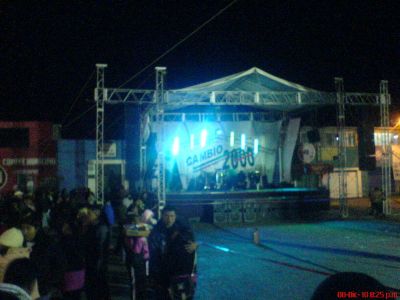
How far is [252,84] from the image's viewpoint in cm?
2022

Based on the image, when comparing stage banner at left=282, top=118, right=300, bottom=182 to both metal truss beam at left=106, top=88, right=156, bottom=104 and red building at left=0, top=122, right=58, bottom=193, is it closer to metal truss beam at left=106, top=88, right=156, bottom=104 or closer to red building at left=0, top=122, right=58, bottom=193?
metal truss beam at left=106, top=88, right=156, bottom=104

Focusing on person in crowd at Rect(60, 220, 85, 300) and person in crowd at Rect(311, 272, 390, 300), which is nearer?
person in crowd at Rect(311, 272, 390, 300)

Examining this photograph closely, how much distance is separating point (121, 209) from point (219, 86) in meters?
10.1

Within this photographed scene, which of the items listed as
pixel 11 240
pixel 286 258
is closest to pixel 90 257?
pixel 11 240

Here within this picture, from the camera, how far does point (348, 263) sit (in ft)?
34.0

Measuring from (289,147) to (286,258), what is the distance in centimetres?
1401

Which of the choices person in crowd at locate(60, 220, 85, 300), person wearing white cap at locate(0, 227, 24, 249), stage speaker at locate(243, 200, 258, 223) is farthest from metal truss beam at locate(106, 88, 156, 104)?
person wearing white cap at locate(0, 227, 24, 249)

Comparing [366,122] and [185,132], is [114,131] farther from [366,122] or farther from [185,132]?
[366,122]

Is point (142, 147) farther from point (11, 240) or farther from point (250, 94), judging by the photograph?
point (11, 240)

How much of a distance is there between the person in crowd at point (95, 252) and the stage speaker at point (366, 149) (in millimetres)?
28674

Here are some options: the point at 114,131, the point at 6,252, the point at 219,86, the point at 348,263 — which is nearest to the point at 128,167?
the point at 219,86

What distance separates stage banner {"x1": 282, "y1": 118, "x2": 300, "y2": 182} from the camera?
957 inches

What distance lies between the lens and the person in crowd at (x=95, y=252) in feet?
20.8

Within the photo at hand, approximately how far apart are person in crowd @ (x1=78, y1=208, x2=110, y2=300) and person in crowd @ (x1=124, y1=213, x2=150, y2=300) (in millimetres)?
729
